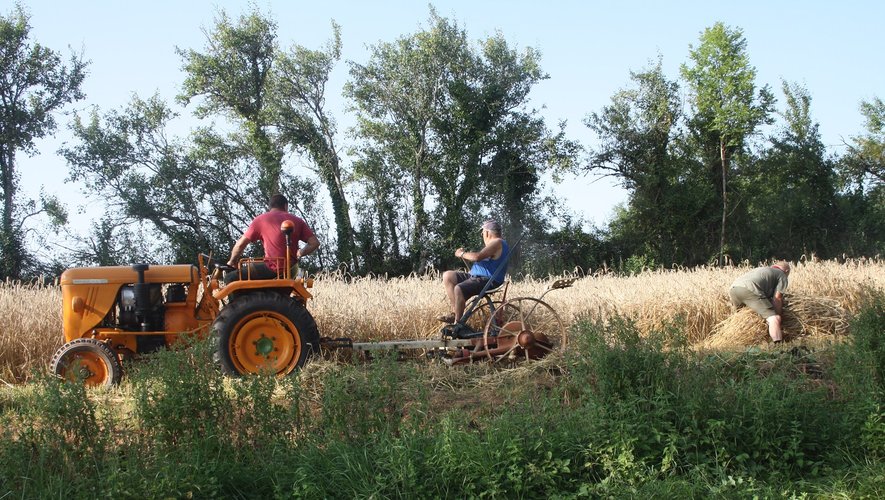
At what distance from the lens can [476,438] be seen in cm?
567

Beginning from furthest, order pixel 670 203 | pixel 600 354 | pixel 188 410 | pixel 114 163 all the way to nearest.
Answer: pixel 670 203 → pixel 114 163 → pixel 600 354 → pixel 188 410

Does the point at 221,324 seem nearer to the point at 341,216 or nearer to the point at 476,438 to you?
the point at 476,438

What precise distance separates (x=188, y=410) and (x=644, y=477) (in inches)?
128

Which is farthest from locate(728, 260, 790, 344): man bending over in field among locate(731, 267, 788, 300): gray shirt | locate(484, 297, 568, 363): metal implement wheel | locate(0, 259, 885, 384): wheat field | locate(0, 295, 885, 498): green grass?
locate(0, 295, 885, 498): green grass

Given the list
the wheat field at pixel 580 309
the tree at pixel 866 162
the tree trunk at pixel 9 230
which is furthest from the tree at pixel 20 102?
the tree at pixel 866 162

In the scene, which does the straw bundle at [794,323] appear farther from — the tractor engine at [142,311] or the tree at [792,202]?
the tree at [792,202]

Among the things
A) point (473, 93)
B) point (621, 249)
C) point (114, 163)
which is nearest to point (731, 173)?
point (621, 249)

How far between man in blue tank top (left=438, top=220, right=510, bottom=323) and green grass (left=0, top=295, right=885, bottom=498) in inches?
84.3

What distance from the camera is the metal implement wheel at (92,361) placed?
26.2ft

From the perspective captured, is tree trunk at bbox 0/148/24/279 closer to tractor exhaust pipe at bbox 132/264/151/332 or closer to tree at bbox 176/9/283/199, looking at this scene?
tree at bbox 176/9/283/199

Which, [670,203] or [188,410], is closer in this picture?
[188,410]

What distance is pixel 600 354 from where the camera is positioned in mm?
6230

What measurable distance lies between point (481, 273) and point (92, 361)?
13.8 ft

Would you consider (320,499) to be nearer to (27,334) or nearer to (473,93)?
(27,334)
